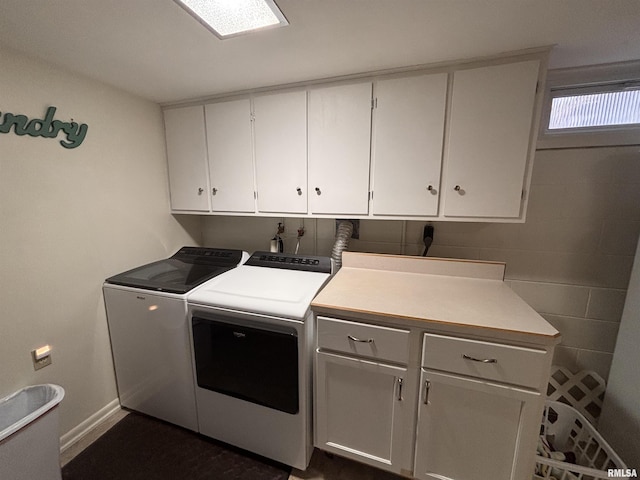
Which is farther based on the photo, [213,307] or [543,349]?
[213,307]

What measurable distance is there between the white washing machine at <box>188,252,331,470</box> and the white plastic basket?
1135mm

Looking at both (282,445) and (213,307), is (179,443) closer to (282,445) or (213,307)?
(282,445)

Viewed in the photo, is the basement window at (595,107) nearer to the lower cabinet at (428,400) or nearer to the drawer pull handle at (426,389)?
the lower cabinet at (428,400)

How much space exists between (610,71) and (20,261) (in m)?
3.15

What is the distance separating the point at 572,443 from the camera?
4.92ft

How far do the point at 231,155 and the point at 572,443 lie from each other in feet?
8.85

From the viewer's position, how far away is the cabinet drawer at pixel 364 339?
1.15 m

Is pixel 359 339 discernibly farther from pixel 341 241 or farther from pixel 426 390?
pixel 341 241

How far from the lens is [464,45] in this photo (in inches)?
47.0

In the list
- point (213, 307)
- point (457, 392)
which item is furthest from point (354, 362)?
point (213, 307)

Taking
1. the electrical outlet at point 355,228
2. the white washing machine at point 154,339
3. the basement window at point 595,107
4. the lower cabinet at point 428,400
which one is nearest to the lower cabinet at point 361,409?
the lower cabinet at point 428,400

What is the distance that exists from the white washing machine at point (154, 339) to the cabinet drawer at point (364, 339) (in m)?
0.80

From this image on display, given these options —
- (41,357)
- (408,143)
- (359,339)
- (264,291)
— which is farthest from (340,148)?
(41,357)

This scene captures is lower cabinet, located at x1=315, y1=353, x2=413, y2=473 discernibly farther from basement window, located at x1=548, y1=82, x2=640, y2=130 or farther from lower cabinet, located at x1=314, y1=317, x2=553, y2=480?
basement window, located at x1=548, y1=82, x2=640, y2=130
